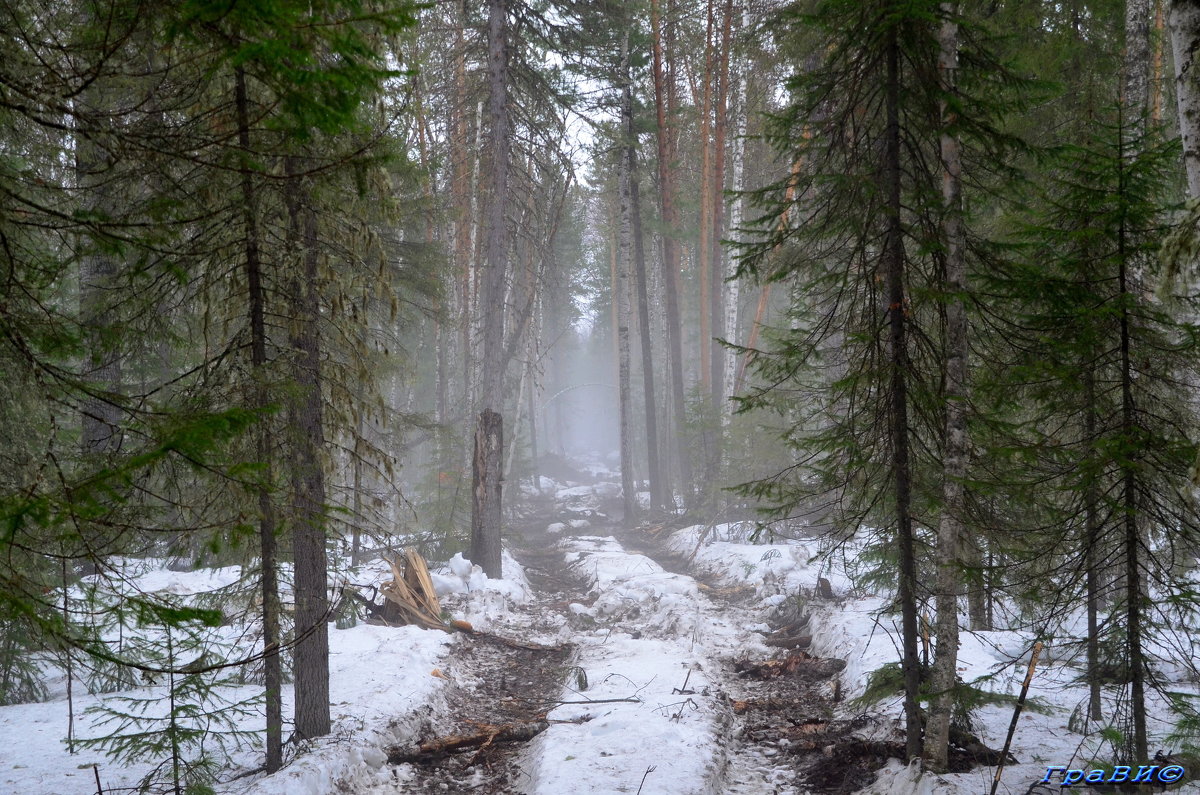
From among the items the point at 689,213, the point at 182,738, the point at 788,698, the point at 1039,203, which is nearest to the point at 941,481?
the point at 788,698

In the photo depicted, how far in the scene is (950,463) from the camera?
6.03 m

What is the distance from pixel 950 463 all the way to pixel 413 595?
357 inches

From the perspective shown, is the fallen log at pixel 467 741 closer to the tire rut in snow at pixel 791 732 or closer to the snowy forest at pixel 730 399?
the snowy forest at pixel 730 399

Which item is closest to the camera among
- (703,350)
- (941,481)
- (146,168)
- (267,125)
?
(267,125)

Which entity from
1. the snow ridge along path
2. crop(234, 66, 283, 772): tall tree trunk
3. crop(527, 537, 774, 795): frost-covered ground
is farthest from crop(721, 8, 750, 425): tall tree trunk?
crop(234, 66, 283, 772): tall tree trunk

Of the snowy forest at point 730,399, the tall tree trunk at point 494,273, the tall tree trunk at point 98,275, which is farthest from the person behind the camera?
the tall tree trunk at point 494,273

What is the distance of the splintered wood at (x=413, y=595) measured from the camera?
11.6 metres

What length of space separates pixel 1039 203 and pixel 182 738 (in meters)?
10.6

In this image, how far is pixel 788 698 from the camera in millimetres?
8914

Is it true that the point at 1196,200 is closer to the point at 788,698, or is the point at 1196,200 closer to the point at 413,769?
the point at 788,698

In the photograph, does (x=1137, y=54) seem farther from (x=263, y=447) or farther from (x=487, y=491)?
(x=487, y=491)

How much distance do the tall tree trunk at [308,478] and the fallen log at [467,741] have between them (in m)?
0.86

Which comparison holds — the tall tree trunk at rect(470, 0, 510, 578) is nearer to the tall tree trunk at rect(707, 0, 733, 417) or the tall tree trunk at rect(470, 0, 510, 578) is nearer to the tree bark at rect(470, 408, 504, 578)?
the tree bark at rect(470, 408, 504, 578)

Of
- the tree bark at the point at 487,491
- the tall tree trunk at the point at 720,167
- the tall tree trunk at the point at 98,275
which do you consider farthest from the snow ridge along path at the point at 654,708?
the tall tree trunk at the point at 720,167
